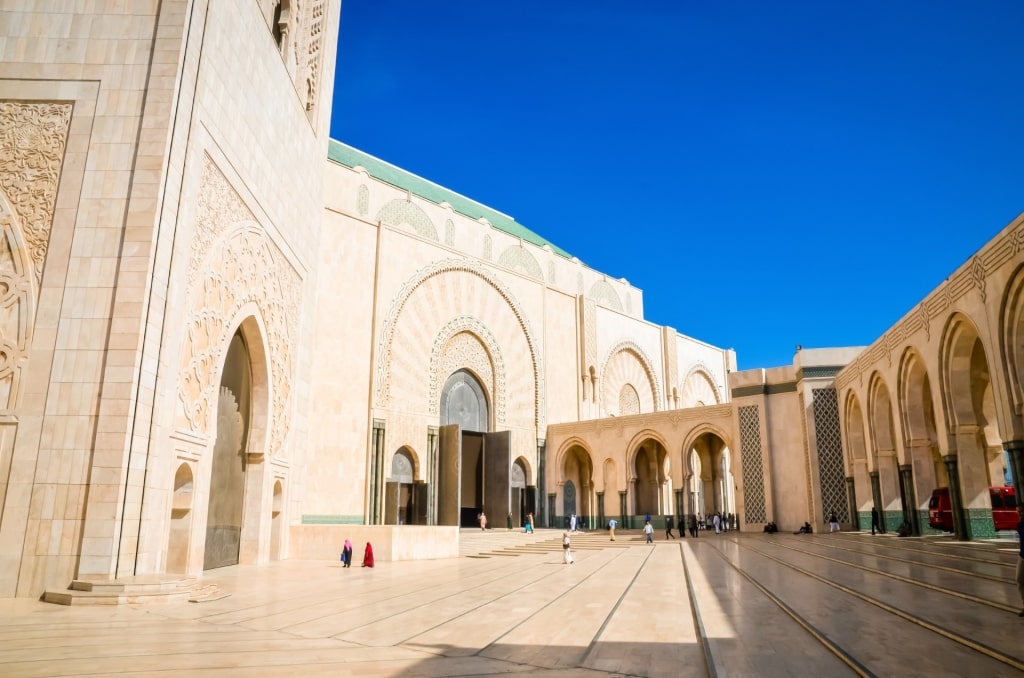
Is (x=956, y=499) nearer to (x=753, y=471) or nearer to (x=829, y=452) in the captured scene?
(x=829, y=452)

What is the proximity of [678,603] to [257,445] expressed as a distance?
6487 millimetres

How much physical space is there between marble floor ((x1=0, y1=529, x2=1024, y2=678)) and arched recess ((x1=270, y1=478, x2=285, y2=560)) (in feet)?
8.93

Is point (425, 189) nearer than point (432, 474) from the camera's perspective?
No

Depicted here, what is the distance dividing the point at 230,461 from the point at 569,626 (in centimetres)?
614

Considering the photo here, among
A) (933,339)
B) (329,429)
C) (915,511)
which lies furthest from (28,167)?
(915,511)

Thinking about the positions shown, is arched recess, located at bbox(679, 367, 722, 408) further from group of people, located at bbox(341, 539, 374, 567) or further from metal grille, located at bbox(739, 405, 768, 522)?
group of people, located at bbox(341, 539, 374, 567)

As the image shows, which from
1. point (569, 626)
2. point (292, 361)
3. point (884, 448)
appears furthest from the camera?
point (884, 448)

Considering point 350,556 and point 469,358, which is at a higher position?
point 469,358

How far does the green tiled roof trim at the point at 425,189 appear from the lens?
17.3 metres

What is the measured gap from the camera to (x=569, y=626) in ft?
13.4

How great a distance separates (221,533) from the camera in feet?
28.3

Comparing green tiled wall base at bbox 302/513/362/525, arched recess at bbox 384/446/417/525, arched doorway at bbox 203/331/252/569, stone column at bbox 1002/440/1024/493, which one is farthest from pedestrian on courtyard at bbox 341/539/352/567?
stone column at bbox 1002/440/1024/493

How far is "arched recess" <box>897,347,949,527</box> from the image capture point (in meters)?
11.1

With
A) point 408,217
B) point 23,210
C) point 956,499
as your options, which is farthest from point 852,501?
point 23,210
